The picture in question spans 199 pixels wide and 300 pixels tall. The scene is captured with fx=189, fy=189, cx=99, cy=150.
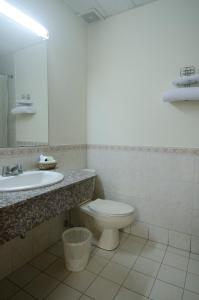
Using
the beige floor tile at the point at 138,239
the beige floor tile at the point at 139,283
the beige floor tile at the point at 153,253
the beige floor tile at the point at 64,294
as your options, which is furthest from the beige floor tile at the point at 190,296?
the beige floor tile at the point at 64,294

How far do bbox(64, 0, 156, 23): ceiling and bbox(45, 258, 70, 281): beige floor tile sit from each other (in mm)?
2404

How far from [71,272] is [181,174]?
1.28m

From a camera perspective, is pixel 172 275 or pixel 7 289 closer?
pixel 7 289

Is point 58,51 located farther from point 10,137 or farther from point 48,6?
point 10,137

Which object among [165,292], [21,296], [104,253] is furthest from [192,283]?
[21,296]

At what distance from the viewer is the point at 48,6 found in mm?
1686

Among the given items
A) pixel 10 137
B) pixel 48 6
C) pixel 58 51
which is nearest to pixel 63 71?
pixel 58 51

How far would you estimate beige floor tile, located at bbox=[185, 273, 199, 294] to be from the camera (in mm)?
1373

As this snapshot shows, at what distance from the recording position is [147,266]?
160 centimetres

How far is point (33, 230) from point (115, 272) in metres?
0.79

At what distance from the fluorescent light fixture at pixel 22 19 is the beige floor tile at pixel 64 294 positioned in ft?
6.66

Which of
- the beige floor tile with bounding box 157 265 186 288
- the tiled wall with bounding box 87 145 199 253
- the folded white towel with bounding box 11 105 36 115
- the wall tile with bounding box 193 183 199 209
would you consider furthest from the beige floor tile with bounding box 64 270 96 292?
the folded white towel with bounding box 11 105 36 115

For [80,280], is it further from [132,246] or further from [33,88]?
[33,88]

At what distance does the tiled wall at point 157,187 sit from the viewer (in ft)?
5.82
